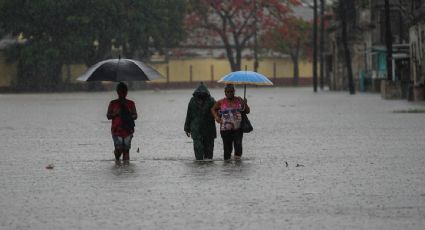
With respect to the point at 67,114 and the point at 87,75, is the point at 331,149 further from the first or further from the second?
the point at 67,114

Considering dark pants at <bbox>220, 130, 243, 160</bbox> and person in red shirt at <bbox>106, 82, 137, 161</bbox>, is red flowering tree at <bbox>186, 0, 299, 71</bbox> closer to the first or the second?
dark pants at <bbox>220, 130, 243, 160</bbox>

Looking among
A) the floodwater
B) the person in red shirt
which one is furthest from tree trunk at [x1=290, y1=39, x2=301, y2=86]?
the person in red shirt

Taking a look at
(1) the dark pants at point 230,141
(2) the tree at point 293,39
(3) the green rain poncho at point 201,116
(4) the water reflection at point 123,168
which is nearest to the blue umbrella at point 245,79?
(3) the green rain poncho at point 201,116

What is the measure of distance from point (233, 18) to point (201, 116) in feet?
301

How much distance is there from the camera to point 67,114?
1673 inches

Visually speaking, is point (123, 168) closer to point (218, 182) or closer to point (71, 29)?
point (218, 182)

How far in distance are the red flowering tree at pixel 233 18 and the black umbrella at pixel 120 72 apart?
8733cm

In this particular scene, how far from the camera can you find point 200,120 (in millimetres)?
20203

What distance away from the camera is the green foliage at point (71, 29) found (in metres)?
89.3

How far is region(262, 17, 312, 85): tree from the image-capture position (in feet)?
365

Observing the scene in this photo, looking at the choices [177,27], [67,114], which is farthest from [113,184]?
[177,27]

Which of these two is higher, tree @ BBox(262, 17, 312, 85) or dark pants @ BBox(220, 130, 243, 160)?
tree @ BBox(262, 17, 312, 85)

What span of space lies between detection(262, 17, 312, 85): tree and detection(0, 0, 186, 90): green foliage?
19.2 meters

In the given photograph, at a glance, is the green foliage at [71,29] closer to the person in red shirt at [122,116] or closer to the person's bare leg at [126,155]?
the person's bare leg at [126,155]
